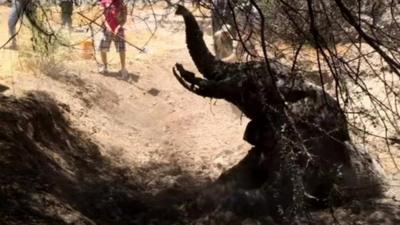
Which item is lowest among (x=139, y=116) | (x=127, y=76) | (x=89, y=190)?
(x=89, y=190)

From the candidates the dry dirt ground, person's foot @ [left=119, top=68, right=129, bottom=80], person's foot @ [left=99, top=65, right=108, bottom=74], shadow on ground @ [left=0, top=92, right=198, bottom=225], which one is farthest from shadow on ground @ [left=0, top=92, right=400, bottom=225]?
person's foot @ [left=119, top=68, right=129, bottom=80]

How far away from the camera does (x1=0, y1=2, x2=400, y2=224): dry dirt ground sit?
7402 millimetres

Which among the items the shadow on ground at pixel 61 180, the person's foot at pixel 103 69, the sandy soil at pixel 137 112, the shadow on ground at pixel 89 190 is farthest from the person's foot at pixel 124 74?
the shadow on ground at pixel 89 190

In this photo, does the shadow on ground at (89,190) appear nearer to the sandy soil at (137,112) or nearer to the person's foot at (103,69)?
the sandy soil at (137,112)

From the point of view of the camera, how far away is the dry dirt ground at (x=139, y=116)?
24.3 feet

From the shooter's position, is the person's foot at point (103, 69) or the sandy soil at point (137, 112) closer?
the sandy soil at point (137, 112)

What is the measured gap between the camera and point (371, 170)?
5.93 meters

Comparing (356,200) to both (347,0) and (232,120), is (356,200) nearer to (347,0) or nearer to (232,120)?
(347,0)

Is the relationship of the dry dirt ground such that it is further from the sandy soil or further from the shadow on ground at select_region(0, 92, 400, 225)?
the shadow on ground at select_region(0, 92, 400, 225)

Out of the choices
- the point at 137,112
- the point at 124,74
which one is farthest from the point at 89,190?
the point at 124,74

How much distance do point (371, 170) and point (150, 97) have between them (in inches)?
187

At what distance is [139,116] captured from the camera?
9273mm

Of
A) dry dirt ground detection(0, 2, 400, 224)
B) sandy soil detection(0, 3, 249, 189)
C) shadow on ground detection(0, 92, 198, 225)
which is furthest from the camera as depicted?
sandy soil detection(0, 3, 249, 189)

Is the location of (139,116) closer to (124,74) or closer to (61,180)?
(124,74)
